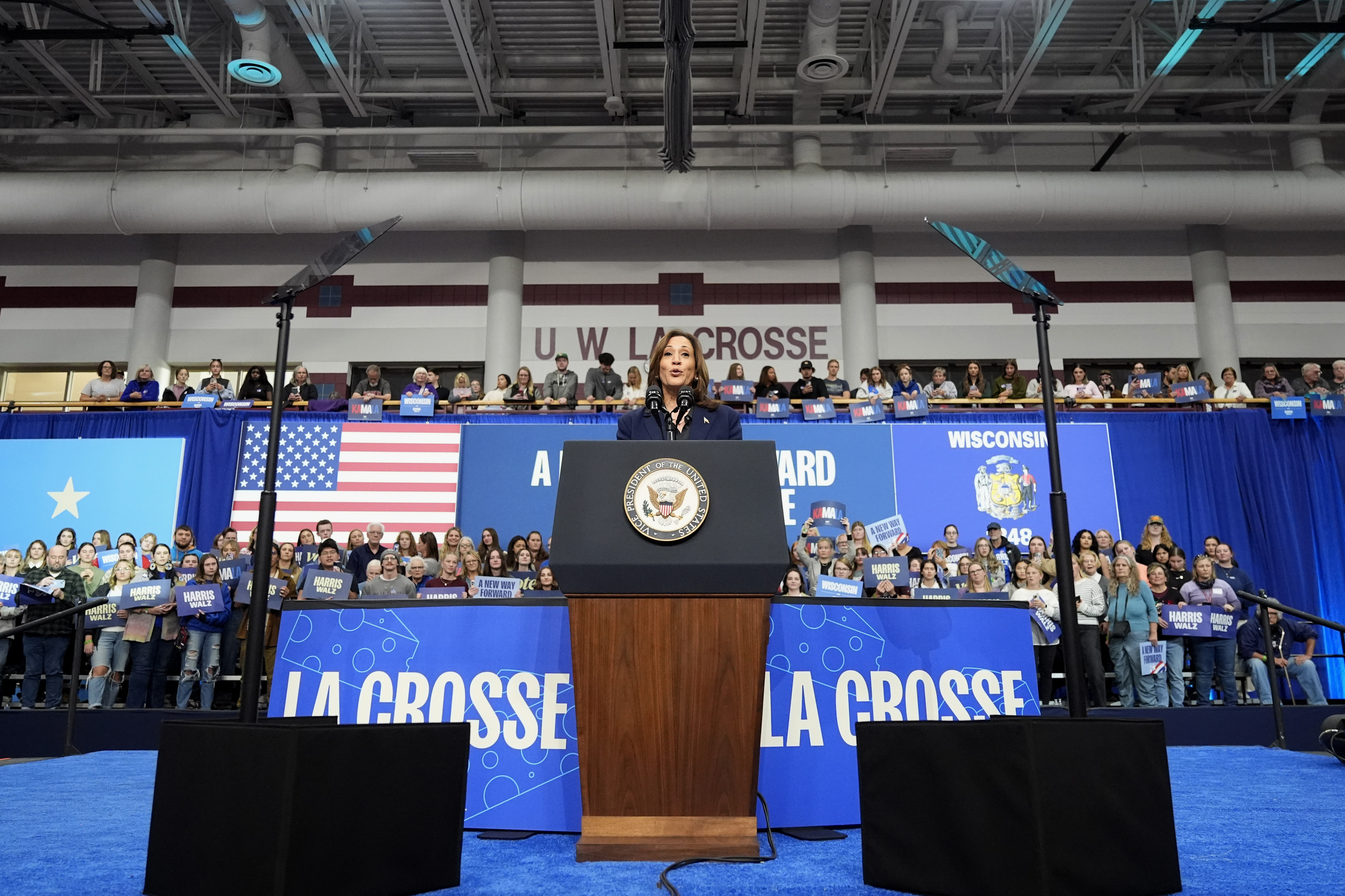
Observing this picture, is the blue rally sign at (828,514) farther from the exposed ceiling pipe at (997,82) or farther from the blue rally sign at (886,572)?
the exposed ceiling pipe at (997,82)

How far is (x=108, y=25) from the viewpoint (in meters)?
10.9

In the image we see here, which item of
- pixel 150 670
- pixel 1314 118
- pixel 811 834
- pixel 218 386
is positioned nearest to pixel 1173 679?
pixel 811 834

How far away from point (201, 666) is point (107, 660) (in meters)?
0.77

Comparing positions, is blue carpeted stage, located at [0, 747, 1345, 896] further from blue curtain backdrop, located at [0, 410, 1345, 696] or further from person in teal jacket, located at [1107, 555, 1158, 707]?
blue curtain backdrop, located at [0, 410, 1345, 696]

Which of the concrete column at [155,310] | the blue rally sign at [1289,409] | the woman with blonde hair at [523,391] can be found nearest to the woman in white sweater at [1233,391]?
the blue rally sign at [1289,409]

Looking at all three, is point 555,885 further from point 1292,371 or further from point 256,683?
point 1292,371

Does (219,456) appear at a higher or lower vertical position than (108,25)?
lower

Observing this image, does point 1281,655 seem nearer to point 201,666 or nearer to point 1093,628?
point 1093,628

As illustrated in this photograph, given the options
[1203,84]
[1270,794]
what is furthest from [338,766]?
[1203,84]

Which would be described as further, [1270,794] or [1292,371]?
[1292,371]

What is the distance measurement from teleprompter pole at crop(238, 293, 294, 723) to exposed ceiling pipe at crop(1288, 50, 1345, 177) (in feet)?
47.6

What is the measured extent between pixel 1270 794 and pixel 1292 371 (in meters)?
13.2

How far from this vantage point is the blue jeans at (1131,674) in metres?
7.43

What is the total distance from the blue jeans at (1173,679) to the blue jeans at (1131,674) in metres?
0.07
